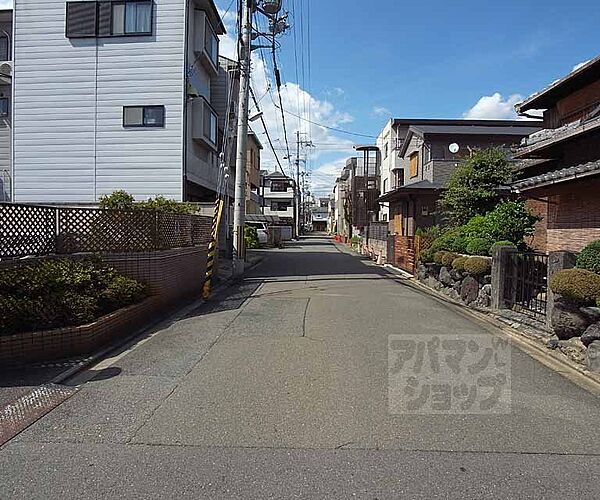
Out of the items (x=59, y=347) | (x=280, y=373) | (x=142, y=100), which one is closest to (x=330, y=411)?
(x=280, y=373)

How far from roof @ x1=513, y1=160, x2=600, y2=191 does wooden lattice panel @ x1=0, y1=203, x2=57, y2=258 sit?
947 cm

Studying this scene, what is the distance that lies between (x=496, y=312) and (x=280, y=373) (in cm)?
597

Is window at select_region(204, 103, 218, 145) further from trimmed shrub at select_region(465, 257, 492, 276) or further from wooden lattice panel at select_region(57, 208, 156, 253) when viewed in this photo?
trimmed shrub at select_region(465, 257, 492, 276)

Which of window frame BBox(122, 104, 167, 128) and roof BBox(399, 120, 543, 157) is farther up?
roof BBox(399, 120, 543, 157)

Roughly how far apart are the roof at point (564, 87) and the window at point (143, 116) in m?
12.3

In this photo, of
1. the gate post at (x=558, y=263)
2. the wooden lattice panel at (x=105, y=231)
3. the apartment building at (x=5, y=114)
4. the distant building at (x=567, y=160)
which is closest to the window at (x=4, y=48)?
the apartment building at (x=5, y=114)

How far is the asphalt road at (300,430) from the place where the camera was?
3.69m

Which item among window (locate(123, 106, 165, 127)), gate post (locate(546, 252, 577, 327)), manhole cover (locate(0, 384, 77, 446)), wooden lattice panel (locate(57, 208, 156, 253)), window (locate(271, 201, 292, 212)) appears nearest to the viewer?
manhole cover (locate(0, 384, 77, 446))

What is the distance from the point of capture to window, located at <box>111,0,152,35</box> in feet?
65.5

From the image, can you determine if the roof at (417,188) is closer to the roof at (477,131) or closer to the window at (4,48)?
the roof at (477,131)

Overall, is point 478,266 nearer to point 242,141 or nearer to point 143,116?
point 242,141

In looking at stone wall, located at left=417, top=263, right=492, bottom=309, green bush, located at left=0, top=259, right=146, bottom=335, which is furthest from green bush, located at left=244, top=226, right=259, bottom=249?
green bush, located at left=0, top=259, right=146, bottom=335

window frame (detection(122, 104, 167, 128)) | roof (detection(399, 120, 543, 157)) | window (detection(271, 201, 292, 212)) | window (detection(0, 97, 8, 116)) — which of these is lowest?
window (detection(271, 201, 292, 212))

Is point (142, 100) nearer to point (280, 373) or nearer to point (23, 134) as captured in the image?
point (23, 134)
